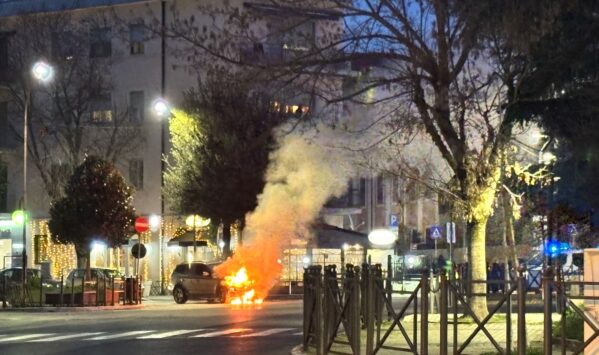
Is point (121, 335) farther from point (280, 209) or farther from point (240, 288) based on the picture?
point (280, 209)

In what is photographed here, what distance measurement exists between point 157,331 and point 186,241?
83.1 feet

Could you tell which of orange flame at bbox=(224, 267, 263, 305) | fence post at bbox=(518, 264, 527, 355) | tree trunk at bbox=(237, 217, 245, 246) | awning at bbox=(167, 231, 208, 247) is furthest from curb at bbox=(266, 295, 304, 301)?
fence post at bbox=(518, 264, 527, 355)

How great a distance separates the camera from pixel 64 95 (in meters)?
48.1

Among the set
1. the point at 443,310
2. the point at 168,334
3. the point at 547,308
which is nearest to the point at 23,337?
the point at 168,334

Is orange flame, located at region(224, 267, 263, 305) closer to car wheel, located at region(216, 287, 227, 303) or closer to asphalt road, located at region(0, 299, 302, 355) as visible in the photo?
car wheel, located at region(216, 287, 227, 303)

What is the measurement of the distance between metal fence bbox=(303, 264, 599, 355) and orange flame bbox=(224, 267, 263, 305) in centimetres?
1796

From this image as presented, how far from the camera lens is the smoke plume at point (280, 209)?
115ft

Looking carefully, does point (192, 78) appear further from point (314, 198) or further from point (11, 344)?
point (11, 344)

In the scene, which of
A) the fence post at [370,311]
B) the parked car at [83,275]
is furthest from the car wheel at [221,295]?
the fence post at [370,311]

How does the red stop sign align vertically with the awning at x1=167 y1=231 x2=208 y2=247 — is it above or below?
Answer: above

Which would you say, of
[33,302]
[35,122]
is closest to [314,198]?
[33,302]

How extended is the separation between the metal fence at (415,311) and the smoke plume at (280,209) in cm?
1597

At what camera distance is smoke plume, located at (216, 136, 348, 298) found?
35188 millimetres

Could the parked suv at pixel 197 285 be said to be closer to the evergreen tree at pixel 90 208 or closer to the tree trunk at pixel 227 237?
the evergreen tree at pixel 90 208
